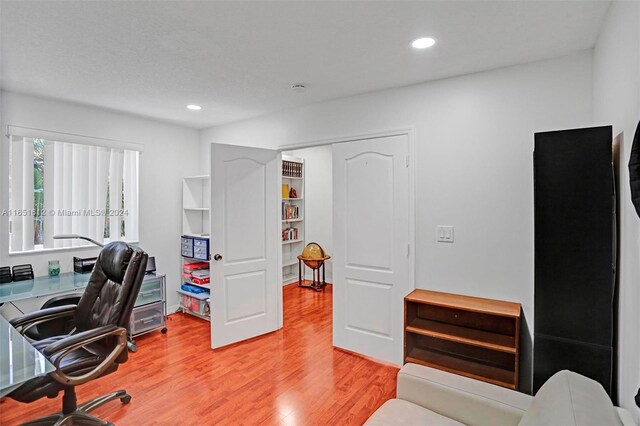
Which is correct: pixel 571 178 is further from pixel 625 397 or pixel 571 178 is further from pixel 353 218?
pixel 353 218

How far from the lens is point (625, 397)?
1493 mm

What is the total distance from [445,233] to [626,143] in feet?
4.53

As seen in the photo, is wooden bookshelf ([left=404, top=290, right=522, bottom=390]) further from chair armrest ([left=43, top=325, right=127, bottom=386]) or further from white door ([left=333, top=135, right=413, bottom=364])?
chair armrest ([left=43, top=325, right=127, bottom=386])

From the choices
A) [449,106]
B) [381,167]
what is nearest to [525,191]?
[449,106]

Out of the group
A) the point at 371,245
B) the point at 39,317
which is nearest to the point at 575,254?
the point at 371,245

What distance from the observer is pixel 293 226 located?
19.4ft

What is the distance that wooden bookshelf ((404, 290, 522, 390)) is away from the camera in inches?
91.4

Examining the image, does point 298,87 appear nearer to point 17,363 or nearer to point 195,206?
point 195,206

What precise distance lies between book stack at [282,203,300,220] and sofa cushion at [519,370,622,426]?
15.0 feet

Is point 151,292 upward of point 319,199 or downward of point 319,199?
downward

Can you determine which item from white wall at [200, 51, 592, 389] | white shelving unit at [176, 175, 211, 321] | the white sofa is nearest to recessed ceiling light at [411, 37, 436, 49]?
white wall at [200, 51, 592, 389]

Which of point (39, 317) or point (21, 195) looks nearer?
point (39, 317)

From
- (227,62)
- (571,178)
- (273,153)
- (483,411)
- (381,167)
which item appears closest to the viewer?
(483,411)

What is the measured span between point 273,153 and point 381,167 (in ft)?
4.31
